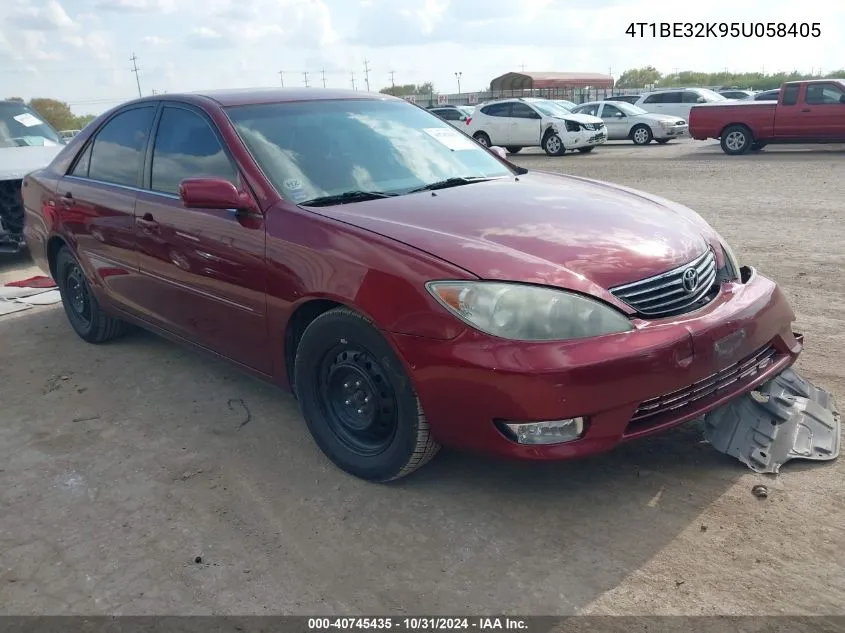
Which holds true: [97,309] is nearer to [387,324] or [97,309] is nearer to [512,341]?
[387,324]

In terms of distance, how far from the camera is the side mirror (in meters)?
3.38

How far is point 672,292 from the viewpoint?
2.98 meters

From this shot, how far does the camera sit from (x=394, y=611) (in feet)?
8.05

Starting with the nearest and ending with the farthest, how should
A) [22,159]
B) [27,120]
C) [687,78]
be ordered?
[22,159]
[27,120]
[687,78]

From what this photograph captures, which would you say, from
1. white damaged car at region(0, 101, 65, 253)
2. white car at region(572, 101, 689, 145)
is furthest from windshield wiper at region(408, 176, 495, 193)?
white car at region(572, 101, 689, 145)

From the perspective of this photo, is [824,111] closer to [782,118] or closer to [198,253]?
[782,118]

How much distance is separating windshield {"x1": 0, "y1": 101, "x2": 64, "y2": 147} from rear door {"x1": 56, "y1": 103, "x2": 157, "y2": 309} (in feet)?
15.0

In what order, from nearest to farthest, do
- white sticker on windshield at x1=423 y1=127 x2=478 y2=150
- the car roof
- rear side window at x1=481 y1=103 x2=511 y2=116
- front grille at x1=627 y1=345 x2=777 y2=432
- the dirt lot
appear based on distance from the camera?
the dirt lot
front grille at x1=627 y1=345 x2=777 y2=432
the car roof
white sticker on windshield at x1=423 y1=127 x2=478 y2=150
rear side window at x1=481 y1=103 x2=511 y2=116

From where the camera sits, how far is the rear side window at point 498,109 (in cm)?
2158

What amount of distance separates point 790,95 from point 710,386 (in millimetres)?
16285

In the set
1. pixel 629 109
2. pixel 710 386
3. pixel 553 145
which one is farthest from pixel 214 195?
pixel 629 109

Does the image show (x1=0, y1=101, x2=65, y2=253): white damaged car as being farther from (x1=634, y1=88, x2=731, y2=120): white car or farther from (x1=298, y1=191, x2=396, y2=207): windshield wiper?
(x1=634, y1=88, x2=731, y2=120): white car

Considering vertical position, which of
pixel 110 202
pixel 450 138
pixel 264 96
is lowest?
pixel 110 202

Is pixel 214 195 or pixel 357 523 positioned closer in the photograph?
pixel 357 523
